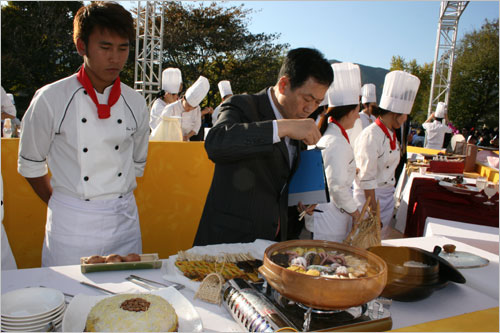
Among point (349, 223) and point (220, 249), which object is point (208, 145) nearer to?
point (220, 249)

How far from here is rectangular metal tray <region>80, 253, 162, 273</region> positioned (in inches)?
49.9

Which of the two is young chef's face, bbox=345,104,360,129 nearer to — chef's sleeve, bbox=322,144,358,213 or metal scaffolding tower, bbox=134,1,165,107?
chef's sleeve, bbox=322,144,358,213

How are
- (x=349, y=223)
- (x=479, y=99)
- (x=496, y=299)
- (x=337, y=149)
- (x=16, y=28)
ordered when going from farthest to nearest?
(x=479, y=99)
(x=16, y=28)
(x=349, y=223)
(x=337, y=149)
(x=496, y=299)

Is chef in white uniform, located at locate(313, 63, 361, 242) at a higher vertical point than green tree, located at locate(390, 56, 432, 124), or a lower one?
lower

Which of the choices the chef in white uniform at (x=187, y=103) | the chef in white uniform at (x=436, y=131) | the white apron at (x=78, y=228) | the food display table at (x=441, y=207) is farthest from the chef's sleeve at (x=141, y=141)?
the chef in white uniform at (x=436, y=131)

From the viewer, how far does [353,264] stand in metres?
1.05

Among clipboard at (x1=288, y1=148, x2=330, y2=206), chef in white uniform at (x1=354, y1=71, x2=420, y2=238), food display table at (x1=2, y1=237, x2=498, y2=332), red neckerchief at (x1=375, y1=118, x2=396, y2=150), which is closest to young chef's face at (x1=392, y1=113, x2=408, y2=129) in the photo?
chef in white uniform at (x1=354, y1=71, x2=420, y2=238)

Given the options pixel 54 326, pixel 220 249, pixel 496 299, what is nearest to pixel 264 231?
pixel 220 249

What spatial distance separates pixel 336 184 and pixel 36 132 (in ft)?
6.07

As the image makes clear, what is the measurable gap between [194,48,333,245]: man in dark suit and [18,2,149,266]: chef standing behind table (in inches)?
19.6

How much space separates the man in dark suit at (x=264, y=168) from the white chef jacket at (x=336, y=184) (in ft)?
2.22

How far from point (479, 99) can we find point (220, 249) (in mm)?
27760

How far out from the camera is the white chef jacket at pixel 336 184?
2564 millimetres

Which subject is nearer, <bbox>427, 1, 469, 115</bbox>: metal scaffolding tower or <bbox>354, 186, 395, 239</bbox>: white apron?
<bbox>354, 186, 395, 239</bbox>: white apron
